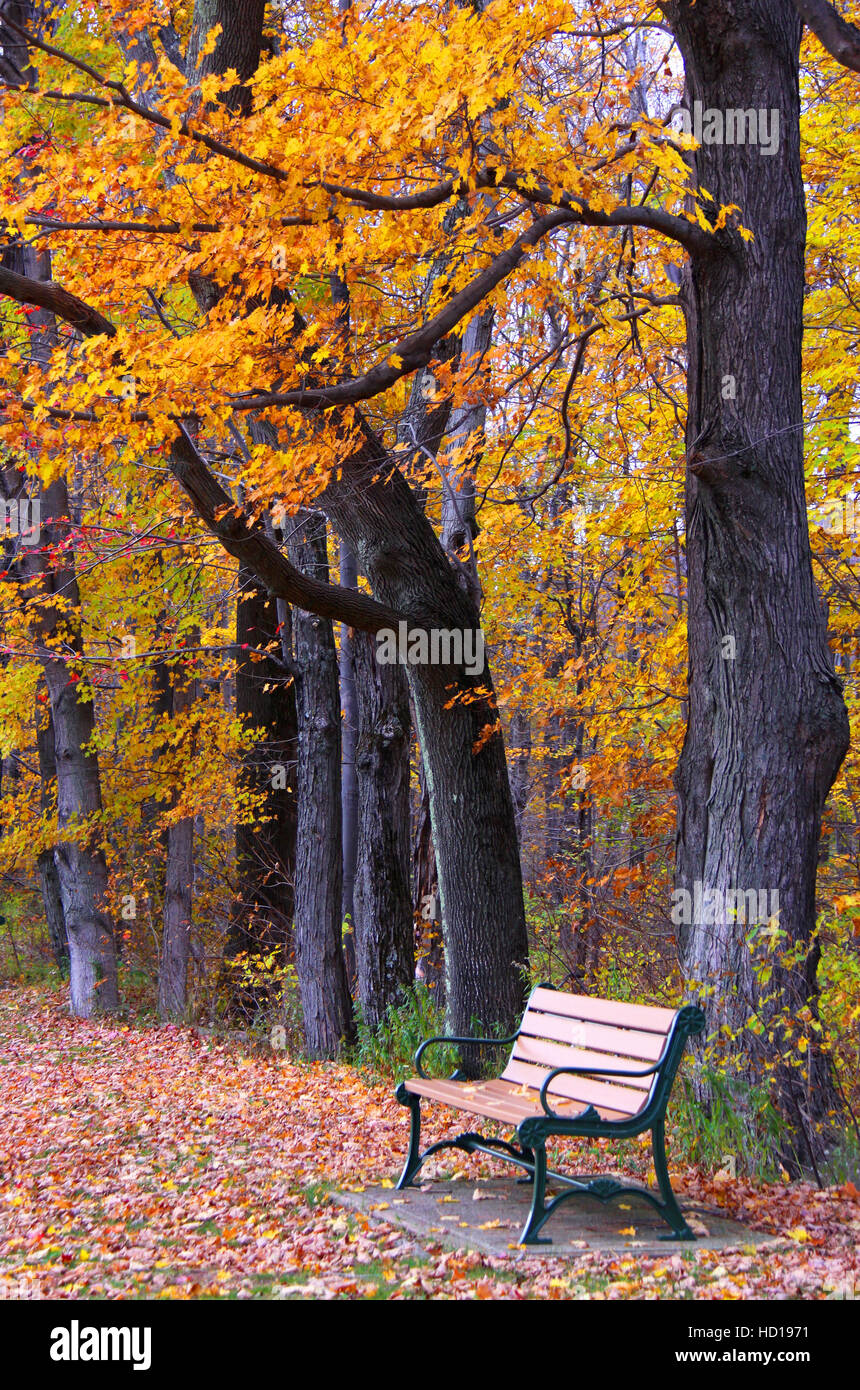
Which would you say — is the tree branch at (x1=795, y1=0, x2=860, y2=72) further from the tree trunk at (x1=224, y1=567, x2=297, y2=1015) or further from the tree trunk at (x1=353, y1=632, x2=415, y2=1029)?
the tree trunk at (x1=224, y1=567, x2=297, y2=1015)

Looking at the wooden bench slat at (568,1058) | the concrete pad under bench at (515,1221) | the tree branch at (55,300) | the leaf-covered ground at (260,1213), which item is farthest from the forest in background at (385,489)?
the leaf-covered ground at (260,1213)

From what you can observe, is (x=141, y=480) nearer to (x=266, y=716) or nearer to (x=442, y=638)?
(x=266, y=716)

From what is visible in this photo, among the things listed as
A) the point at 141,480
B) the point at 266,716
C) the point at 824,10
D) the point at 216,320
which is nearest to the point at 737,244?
the point at 824,10

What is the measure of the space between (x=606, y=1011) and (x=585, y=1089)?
1.13 ft

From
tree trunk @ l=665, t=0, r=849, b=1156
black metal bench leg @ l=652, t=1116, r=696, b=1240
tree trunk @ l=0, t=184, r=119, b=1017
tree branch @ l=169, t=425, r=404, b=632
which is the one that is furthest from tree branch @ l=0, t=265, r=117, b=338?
tree trunk @ l=0, t=184, r=119, b=1017

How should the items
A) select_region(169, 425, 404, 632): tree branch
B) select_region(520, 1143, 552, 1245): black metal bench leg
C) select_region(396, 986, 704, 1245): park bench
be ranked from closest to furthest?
select_region(520, 1143, 552, 1245): black metal bench leg, select_region(396, 986, 704, 1245): park bench, select_region(169, 425, 404, 632): tree branch

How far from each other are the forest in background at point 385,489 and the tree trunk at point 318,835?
4cm

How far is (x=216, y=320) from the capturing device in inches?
269

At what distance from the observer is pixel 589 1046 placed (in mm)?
5137

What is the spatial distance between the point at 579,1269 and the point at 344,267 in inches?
199

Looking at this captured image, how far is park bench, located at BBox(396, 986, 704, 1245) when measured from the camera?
14.7ft

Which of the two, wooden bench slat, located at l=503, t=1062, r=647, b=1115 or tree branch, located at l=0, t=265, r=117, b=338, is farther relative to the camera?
tree branch, located at l=0, t=265, r=117, b=338

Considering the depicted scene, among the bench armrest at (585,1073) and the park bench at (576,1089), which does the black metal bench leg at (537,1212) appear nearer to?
the park bench at (576,1089)

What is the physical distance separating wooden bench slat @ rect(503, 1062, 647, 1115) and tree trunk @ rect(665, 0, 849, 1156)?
0.81m
